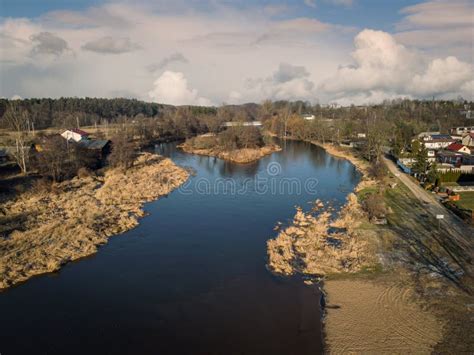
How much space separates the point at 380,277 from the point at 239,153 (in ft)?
120

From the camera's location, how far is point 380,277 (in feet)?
52.9

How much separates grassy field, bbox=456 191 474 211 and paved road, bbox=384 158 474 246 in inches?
55.1

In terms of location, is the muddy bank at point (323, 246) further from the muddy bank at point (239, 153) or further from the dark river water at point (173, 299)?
the muddy bank at point (239, 153)

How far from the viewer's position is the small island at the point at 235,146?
2030 inches

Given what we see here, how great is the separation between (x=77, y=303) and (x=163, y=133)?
6051 centimetres

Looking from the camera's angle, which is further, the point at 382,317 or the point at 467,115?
the point at 467,115

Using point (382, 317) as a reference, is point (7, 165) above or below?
above

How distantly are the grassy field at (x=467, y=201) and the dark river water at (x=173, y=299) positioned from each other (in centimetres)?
1233

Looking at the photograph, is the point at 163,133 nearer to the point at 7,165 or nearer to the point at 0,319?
the point at 7,165

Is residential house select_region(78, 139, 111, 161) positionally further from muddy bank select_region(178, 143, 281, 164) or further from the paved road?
the paved road

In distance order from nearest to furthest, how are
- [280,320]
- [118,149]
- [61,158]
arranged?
[280,320] < [61,158] < [118,149]

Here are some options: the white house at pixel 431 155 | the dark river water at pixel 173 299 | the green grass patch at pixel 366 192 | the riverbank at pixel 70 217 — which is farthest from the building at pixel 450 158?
the riverbank at pixel 70 217

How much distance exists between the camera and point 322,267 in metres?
17.4

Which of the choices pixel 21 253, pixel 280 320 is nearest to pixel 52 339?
pixel 21 253
